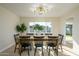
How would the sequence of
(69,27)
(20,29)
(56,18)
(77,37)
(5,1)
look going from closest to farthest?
1. (5,1)
2. (77,37)
3. (20,29)
4. (56,18)
5. (69,27)

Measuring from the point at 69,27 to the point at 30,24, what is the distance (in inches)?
148

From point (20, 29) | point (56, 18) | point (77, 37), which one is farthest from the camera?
point (56, 18)

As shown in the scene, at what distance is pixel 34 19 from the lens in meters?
10.5

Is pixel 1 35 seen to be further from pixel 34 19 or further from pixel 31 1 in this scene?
pixel 34 19

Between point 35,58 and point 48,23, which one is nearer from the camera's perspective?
point 35,58

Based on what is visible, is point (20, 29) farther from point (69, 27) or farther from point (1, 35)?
point (69, 27)

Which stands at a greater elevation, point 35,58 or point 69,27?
point 69,27

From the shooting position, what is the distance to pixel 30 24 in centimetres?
1062

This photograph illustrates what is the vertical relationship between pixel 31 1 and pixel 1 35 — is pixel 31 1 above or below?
above

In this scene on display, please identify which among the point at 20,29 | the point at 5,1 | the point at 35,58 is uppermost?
the point at 5,1

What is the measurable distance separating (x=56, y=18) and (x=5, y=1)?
810 cm

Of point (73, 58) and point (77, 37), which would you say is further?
point (77, 37)

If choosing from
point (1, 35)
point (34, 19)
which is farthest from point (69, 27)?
point (1, 35)

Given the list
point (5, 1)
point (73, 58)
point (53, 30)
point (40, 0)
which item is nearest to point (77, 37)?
point (73, 58)
